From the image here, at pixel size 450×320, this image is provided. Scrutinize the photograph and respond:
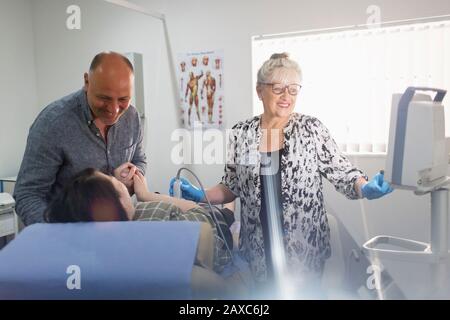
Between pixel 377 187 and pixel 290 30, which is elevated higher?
pixel 290 30

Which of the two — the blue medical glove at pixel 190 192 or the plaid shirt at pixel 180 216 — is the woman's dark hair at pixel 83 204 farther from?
the blue medical glove at pixel 190 192

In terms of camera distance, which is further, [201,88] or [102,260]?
[201,88]

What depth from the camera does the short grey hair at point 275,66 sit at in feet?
2.94

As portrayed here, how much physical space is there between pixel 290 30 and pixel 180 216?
0.53m

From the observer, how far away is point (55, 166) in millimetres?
837

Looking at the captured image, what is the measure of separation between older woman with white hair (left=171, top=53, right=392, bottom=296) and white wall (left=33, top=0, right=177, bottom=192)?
14 cm

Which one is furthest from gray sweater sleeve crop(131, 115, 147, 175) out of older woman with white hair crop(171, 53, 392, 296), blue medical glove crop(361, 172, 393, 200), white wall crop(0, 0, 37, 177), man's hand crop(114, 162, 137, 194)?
blue medical glove crop(361, 172, 393, 200)

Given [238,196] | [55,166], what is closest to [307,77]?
[238,196]

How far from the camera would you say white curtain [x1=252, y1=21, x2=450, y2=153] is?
0.87m

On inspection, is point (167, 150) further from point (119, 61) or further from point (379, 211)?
point (379, 211)

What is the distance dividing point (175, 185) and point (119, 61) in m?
0.33

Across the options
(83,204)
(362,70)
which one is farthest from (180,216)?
(362,70)

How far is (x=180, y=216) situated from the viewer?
88 cm

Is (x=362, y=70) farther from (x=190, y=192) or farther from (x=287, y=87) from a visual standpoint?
(x=190, y=192)
